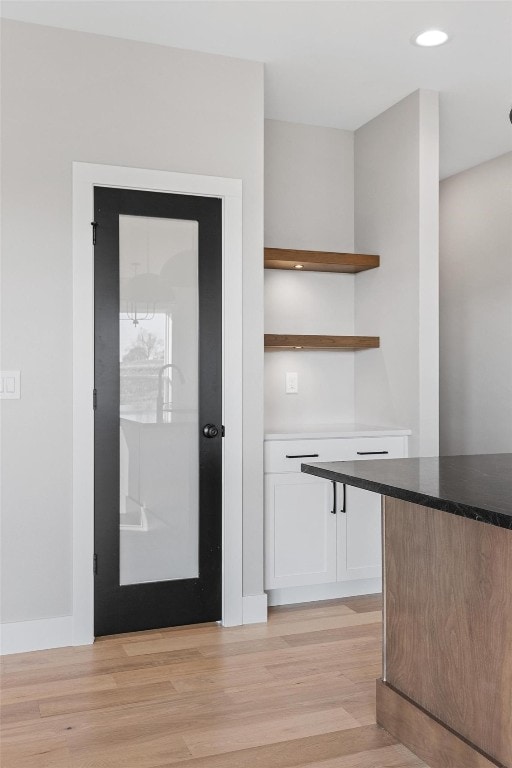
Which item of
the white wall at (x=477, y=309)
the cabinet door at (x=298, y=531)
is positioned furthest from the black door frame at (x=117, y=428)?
the white wall at (x=477, y=309)

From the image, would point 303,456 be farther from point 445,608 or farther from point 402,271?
point 445,608

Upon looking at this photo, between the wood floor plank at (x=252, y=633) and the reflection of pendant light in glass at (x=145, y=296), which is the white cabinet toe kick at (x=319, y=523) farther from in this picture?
the reflection of pendant light in glass at (x=145, y=296)

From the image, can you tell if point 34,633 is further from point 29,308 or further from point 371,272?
point 371,272

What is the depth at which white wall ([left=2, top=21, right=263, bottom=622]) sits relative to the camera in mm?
3246

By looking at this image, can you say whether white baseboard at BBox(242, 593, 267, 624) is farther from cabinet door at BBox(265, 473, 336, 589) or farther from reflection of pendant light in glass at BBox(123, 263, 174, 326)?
reflection of pendant light in glass at BBox(123, 263, 174, 326)

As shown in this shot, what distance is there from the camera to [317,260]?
420cm

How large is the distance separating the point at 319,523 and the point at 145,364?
1.31 meters

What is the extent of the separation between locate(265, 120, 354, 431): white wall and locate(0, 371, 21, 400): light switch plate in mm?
1624

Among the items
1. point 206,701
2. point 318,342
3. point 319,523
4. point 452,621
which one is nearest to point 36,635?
point 206,701

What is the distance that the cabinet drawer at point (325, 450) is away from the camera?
150 inches

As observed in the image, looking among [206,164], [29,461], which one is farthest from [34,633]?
[206,164]

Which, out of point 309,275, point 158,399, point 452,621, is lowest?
point 452,621

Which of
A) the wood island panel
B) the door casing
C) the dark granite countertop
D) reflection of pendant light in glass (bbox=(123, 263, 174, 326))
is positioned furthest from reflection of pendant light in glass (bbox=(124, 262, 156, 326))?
the wood island panel

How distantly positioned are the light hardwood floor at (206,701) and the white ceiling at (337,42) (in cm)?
285
